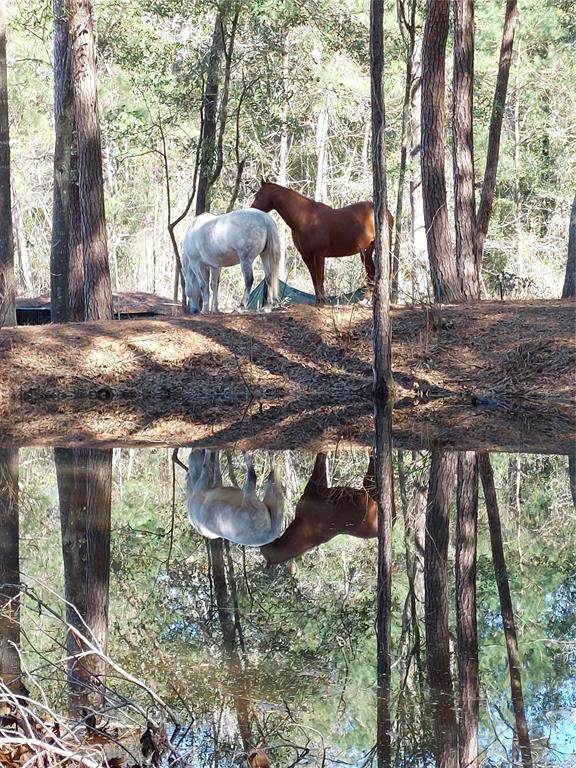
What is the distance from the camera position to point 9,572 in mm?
7121

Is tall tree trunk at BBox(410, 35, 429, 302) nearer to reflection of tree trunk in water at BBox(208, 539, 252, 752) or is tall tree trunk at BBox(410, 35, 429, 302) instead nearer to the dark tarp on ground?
the dark tarp on ground

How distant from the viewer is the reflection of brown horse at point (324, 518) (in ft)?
25.7

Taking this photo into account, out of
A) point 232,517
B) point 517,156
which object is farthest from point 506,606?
point 517,156

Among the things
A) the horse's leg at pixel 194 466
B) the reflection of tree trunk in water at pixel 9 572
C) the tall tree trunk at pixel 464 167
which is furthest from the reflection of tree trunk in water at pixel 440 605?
the tall tree trunk at pixel 464 167

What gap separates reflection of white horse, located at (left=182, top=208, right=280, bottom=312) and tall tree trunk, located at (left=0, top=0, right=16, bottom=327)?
2582mm

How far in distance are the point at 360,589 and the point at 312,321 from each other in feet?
29.6

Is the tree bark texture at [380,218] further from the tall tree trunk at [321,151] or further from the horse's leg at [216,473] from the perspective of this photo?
the tall tree trunk at [321,151]

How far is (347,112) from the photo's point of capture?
30.2 m

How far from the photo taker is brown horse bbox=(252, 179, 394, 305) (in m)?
16.5

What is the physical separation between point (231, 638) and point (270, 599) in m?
0.72

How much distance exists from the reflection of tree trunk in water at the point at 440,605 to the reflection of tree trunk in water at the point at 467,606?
0.17ft

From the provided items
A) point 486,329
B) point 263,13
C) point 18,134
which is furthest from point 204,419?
point 18,134

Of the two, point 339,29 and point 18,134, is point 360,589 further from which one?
point 18,134

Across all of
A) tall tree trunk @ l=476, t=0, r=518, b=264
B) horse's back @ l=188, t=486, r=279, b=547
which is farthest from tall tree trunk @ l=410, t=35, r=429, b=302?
horse's back @ l=188, t=486, r=279, b=547
